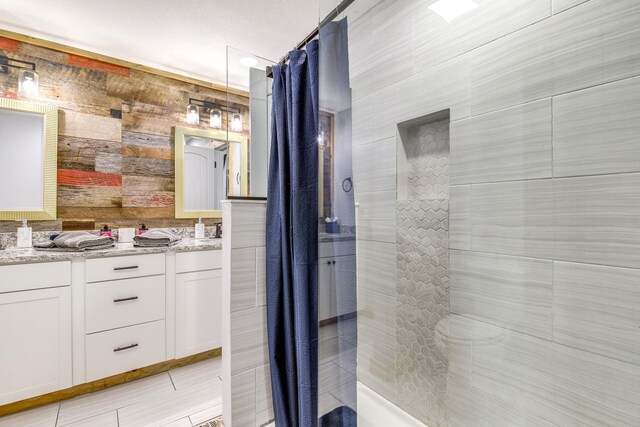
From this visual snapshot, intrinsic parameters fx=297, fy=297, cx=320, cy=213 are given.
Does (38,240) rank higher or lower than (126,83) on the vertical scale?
lower

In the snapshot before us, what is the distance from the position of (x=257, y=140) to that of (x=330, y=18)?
67 cm

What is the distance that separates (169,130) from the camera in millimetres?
2678

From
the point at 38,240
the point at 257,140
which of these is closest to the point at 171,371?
the point at 38,240

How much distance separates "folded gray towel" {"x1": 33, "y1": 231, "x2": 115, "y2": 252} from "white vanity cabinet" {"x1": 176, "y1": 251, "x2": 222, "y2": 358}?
1.59ft

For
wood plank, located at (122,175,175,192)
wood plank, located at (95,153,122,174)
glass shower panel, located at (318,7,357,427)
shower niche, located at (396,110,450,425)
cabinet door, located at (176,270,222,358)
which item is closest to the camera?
glass shower panel, located at (318,7,357,427)

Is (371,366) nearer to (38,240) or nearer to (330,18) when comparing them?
(330,18)

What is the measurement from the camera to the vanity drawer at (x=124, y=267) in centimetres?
189

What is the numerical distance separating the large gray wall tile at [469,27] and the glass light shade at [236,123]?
3.03 feet

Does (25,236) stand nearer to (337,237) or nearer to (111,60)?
(111,60)

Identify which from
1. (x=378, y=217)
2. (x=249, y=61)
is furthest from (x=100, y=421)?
(x=249, y=61)

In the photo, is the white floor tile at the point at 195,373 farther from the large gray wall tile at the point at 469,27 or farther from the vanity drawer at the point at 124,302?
the large gray wall tile at the point at 469,27

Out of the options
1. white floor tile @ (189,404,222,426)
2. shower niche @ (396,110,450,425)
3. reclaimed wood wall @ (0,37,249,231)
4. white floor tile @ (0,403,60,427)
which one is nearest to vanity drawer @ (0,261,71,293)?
reclaimed wood wall @ (0,37,249,231)

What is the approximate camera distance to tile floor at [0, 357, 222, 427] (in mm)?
1645

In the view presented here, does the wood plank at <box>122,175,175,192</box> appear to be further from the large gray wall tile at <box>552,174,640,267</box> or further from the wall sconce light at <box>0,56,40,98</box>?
the large gray wall tile at <box>552,174,640,267</box>
